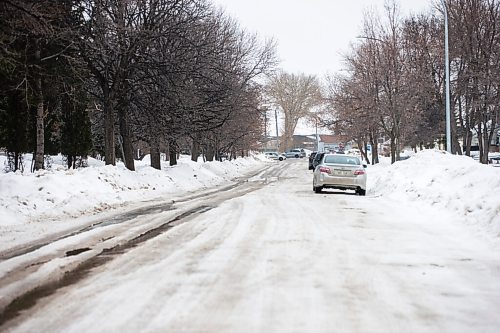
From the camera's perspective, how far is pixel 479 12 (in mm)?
30266

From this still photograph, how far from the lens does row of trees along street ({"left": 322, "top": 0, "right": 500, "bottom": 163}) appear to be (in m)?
30.3

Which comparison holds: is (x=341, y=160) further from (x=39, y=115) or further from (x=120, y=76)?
(x=39, y=115)

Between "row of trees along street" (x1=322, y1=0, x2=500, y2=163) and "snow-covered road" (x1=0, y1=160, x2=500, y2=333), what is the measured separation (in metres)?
21.4

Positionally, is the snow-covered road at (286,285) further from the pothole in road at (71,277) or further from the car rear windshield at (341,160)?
the car rear windshield at (341,160)

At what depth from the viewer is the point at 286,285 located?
5.96 m

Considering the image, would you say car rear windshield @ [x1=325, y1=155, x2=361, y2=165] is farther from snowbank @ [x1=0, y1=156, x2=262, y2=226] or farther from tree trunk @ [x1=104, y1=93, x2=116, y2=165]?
tree trunk @ [x1=104, y1=93, x2=116, y2=165]

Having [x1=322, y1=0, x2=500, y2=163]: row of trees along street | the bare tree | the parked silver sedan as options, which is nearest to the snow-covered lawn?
the parked silver sedan

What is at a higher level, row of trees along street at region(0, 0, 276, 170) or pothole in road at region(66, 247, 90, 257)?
row of trees along street at region(0, 0, 276, 170)

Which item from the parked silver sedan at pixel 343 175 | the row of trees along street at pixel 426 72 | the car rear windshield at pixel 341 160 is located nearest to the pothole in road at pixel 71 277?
the parked silver sedan at pixel 343 175

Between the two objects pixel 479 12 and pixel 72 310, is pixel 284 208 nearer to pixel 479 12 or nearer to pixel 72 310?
pixel 72 310

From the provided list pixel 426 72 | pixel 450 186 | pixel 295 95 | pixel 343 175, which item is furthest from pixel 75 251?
pixel 295 95

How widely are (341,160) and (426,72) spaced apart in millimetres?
17001

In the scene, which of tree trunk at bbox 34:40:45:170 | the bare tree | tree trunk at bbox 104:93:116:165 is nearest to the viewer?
→ tree trunk at bbox 34:40:45:170

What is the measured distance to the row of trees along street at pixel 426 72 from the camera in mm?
30344
